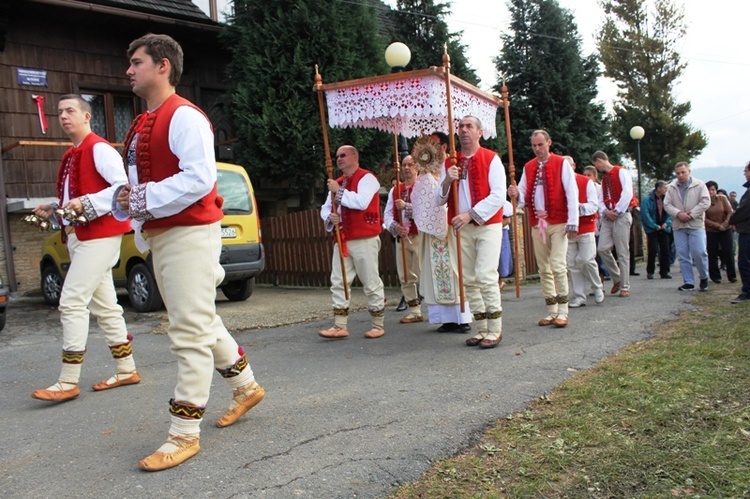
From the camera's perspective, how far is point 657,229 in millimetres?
12406

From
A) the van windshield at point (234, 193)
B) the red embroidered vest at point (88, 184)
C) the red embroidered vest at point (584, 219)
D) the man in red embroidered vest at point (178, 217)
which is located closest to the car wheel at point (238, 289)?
the van windshield at point (234, 193)

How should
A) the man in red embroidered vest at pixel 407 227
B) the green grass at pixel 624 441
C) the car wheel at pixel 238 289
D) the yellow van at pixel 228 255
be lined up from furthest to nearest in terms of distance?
1. the car wheel at pixel 238 289
2. the yellow van at pixel 228 255
3. the man in red embroidered vest at pixel 407 227
4. the green grass at pixel 624 441

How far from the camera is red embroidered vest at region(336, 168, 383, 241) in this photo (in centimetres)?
686

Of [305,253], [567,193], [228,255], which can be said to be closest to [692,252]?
[567,193]

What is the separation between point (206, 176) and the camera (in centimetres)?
340

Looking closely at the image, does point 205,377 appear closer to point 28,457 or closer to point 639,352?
point 28,457

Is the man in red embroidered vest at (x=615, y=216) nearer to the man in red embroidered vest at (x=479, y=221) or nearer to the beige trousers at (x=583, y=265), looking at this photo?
the beige trousers at (x=583, y=265)

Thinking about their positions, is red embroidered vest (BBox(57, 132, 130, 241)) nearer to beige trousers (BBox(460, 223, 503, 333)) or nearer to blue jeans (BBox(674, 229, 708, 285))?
beige trousers (BBox(460, 223, 503, 333))

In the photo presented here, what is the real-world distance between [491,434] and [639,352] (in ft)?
7.51

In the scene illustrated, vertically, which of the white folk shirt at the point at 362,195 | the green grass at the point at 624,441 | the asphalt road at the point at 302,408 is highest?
the white folk shirt at the point at 362,195

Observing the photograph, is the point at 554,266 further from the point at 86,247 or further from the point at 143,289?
the point at 143,289

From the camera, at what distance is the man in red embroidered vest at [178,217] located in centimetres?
337

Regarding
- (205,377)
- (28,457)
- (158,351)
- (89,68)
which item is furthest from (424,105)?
(89,68)

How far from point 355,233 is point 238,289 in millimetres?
4409
